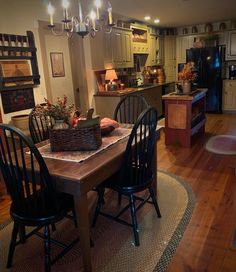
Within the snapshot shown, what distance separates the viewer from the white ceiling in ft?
14.0

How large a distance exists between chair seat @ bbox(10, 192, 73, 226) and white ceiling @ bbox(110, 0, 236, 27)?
11.6ft

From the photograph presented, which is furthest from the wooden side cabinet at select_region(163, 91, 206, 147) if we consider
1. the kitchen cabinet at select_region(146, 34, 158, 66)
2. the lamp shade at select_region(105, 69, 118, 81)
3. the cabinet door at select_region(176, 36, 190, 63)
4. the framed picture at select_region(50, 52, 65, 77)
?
the cabinet door at select_region(176, 36, 190, 63)

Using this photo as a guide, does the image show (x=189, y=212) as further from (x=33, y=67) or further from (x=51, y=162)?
(x=33, y=67)

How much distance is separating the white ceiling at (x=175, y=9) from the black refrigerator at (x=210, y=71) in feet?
2.85

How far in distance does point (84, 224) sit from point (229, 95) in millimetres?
6136

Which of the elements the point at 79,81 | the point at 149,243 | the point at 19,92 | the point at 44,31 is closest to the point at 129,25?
the point at 79,81

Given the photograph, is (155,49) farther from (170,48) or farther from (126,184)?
(126,184)

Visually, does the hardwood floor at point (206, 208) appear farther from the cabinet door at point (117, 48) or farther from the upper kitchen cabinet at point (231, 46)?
the upper kitchen cabinet at point (231, 46)

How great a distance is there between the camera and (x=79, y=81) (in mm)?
4758

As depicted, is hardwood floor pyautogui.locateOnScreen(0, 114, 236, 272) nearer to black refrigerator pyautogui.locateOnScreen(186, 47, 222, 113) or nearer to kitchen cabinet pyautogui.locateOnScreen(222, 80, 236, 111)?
black refrigerator pyautogui.locateOnScreen(186, 47, 222, 113)

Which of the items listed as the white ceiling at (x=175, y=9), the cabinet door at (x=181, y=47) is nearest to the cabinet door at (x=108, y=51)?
the white ceiling at (x=175, y=9)

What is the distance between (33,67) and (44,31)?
681 millimetres

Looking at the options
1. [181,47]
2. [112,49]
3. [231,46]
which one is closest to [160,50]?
[181,47]

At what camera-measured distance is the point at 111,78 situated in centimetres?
499
